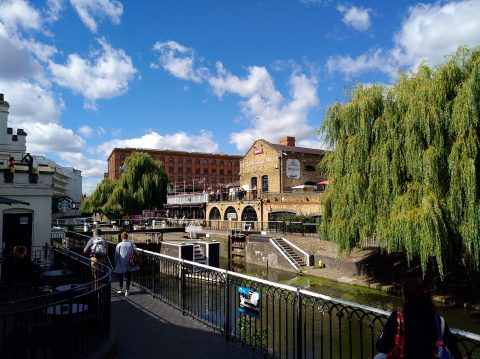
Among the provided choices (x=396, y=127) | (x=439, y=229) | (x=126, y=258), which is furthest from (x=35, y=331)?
(x=396, y=127)

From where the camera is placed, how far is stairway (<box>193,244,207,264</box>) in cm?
2260

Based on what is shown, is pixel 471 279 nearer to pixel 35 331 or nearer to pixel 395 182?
pixel 395 182

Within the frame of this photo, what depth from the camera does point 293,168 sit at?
38125 mm

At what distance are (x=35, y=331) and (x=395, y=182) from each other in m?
12.8

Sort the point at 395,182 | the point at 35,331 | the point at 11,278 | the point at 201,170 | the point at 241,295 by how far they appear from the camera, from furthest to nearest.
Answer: the point at 201,170 < the point at 395,182 < the point at 11,278 < the point at 241,295 < the point at 35,331

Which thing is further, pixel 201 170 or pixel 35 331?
pixel 201 170

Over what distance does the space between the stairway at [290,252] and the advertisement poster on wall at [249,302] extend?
19055mm

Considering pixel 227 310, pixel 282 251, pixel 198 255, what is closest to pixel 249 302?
pixel 227 310

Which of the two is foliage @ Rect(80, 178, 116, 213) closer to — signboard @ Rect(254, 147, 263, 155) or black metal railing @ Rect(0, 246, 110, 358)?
signboard @ Rect(254, 147, 263, 155)

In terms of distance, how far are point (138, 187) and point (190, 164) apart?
5304cm

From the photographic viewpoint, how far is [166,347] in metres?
5.82

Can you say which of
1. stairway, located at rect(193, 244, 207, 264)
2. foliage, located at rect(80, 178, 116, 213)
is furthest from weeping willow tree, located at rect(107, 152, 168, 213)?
stairway, located at rect(193, 244, 207, 264)

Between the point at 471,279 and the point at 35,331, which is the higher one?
the point at 35,331

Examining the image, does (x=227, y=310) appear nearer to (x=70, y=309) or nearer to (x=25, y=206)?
(x=70, y=309)
